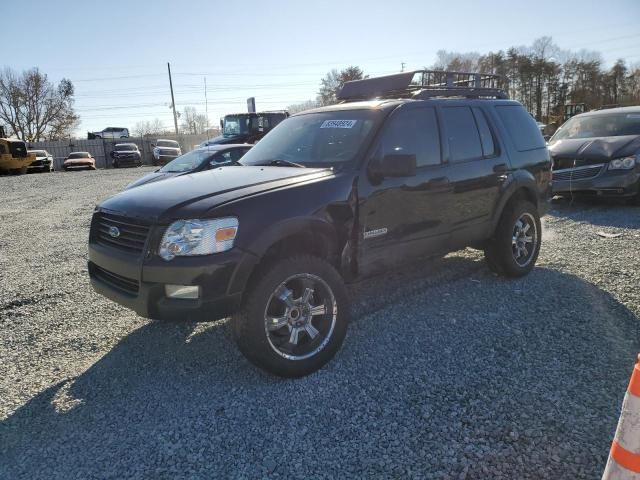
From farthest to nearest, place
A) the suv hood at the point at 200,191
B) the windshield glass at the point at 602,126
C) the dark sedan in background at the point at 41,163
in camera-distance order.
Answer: the dark sedan in background at the point at 41,163 < the windshield glass at the point at 602,126 < the suv hood at the point at 200,191

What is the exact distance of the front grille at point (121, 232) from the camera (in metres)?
3.13

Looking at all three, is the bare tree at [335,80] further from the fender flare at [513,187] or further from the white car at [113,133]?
the fender flare at [513,187]

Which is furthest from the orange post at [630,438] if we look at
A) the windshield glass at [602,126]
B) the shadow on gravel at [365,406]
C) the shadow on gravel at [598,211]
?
the windshield glass at [602,126]

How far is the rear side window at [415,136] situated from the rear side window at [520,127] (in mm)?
1278

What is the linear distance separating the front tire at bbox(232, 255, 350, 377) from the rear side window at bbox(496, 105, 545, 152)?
300 centimetres

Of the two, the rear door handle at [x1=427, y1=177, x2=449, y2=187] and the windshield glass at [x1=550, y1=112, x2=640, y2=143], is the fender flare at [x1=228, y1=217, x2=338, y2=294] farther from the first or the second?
the windshield glass at [x1=550, y1=112, x2=640, y2=143]

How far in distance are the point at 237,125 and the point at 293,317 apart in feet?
56.0

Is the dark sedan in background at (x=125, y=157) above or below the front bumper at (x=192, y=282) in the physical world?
above

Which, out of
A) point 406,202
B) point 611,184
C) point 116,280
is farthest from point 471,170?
point 611,184

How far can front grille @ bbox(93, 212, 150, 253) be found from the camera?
3.13 meters

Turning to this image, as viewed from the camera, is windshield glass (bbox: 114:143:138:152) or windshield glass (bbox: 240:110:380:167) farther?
windshield glass (bbox: 114:143:138:152)

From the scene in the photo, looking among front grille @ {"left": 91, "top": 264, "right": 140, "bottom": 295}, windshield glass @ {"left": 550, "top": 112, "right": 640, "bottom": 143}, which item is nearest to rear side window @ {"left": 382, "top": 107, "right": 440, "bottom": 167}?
front grille @ {"left": 91, "top": 264, "right": 140, "bottom": 295}

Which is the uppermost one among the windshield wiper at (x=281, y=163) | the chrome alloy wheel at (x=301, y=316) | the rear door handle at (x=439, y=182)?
the windshield wiper at (x=281, y=163)

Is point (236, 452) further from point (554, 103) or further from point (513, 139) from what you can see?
point (554, 103)
